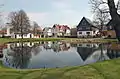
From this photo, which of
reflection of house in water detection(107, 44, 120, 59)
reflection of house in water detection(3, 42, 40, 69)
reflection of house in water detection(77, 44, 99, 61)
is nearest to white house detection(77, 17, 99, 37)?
reflection of house in water detection(77, 44, 99, 61)

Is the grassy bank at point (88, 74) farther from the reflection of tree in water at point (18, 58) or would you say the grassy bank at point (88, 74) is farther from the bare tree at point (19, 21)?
the bare tree at point (19, 21)

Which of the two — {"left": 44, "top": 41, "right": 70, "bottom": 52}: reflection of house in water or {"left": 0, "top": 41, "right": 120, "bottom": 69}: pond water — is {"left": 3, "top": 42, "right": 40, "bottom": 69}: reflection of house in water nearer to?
{"left": 0, "top": 41, "right": 120, "bottom": 69}: pond water

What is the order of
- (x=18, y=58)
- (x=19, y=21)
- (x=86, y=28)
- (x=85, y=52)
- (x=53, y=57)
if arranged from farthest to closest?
1. (x=86, y=28)
2. (x=19, y=21)
3. (x=85, y=52)
4. (x=53, y=57)
5. (x=18, y=58)

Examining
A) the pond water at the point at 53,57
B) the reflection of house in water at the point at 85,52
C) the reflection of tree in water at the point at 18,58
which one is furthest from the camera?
the reflection of house in water at the point at 85,52

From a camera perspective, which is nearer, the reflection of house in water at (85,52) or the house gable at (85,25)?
the reflection of house in water at (85,52)

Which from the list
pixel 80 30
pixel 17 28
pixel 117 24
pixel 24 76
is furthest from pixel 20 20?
pixel 117 24

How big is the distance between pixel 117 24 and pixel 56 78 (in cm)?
633

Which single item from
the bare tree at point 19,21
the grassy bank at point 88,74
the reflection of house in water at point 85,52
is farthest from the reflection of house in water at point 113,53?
the bare tree at point 19,21

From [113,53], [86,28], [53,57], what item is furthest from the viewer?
[86,28]

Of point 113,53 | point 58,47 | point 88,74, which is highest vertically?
point 88,74

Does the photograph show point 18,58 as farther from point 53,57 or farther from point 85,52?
point 85,52

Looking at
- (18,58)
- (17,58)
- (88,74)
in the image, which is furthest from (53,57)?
(88,74)

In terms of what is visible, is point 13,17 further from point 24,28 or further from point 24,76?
point 24,76

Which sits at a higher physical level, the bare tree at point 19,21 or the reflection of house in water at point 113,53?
the bare tree at point 19,21
